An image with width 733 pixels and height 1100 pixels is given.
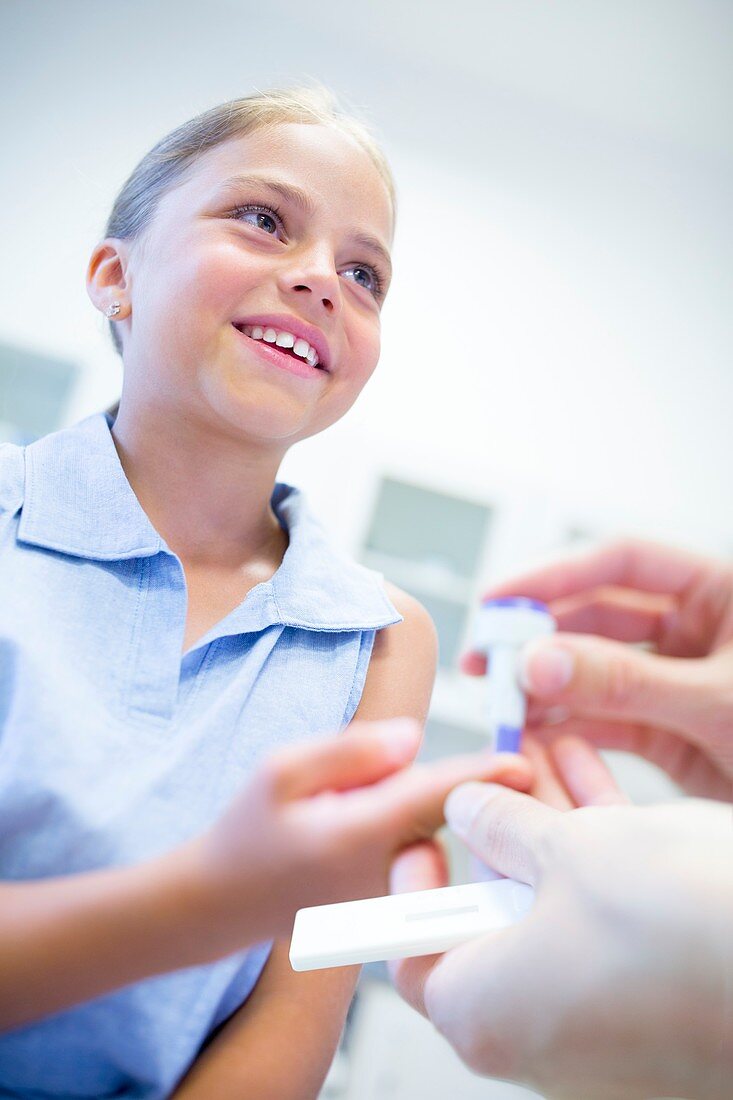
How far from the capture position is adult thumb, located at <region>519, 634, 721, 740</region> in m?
0.27

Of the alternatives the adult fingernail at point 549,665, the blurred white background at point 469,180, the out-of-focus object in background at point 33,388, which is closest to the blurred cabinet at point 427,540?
the blurred white background at point 469,180

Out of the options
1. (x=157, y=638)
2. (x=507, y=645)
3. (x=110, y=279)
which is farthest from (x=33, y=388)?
(x=507, y=645)

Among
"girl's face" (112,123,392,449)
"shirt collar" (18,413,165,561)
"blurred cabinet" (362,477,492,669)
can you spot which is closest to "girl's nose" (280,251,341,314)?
"girl's face" (112,123,392,449)

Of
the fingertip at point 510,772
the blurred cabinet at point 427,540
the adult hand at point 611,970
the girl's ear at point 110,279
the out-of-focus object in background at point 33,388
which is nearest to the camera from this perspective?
the adult hand at point 611,970

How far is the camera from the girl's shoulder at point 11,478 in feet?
1.07

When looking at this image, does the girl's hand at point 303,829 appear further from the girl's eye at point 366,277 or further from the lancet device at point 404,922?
the girl's eye at point 366,277

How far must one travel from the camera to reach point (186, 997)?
28 centimetres

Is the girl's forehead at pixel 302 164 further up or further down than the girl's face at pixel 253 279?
further up

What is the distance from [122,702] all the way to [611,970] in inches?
8.1

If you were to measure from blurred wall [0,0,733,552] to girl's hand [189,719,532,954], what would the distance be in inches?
11.5

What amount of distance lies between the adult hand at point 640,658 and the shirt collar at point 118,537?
75 mm

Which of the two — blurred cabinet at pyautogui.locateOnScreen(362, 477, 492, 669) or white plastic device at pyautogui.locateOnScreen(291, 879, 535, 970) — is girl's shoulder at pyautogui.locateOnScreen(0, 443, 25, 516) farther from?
blurred cabinet at pyautogui.locateOnScreen(362, 477, 492, 669)

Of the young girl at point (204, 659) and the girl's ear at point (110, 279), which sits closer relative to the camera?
the young girl at point (204, 659)

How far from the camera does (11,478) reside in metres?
0.34
